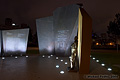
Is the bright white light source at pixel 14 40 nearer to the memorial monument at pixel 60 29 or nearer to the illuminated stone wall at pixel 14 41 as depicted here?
the illuminated stone wall at pixel 14 41

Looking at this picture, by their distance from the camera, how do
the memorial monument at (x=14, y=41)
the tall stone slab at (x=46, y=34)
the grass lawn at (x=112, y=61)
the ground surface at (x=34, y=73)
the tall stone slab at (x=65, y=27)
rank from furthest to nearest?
the tall stone slab at (x=46, y=34)
the memorial monument at (x=14, y=41)
the tall stone slab at (x=65, y=27)
the grass lawn at (x=112, y=61)
the ground surface at (x=34, y=73)

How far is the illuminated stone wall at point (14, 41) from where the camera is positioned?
33.1 feet

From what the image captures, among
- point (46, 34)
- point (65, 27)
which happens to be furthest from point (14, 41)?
point (65, 27)

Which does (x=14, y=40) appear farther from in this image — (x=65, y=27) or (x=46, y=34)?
(x=65, y=27)

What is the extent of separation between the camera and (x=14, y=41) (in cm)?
1029

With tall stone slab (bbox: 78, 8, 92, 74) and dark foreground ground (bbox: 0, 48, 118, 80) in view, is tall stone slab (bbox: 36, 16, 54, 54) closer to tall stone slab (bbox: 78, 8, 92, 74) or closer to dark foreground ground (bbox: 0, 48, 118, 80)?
dark foreground ground (bbox: 0, 48, 118, 80)

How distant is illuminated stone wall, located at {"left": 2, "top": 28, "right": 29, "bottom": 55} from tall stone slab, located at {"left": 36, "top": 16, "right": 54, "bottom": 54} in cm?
151

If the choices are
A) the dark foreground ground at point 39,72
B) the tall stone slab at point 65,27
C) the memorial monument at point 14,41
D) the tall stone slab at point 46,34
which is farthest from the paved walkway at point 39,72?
the tall stone slab at point 46,34

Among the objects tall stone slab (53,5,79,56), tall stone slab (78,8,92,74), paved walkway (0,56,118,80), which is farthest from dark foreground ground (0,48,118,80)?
tall stone slab (53,5,79,56)

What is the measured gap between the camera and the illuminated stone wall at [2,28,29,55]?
10.1 metres

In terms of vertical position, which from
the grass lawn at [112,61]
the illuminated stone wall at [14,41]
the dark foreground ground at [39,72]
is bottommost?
the grass lawn at [112,61]

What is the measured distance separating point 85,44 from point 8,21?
33.5 metres

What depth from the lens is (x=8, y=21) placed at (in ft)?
108

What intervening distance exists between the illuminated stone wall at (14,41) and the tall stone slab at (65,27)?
3227 mm
